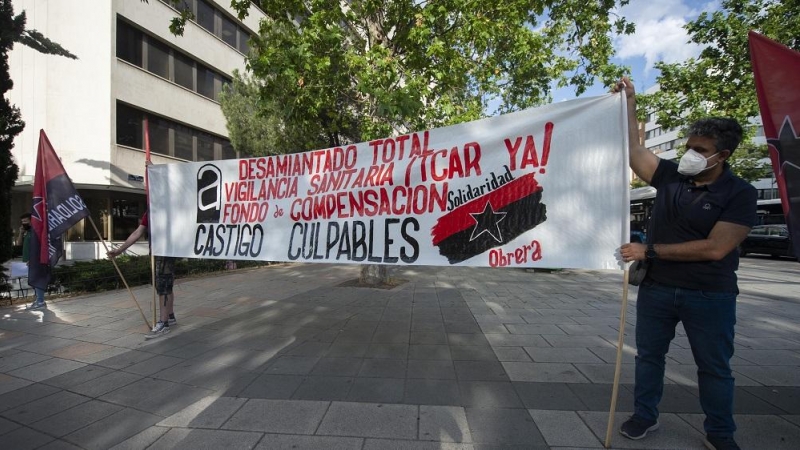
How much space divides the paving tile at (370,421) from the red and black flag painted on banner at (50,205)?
4.44 m

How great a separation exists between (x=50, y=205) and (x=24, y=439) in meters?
3.33

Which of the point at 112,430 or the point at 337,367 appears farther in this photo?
the point at 337,367

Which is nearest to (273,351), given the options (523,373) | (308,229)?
(308,229)

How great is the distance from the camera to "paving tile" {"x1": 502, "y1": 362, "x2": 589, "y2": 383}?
3.73m

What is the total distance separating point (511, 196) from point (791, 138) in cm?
178

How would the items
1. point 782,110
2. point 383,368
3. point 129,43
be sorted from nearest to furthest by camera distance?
point 782,110 → point 383,368 → point 129,43

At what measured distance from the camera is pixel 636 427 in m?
2.68

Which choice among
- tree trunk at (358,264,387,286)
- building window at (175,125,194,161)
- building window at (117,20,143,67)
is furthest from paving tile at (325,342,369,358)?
building window at (175,125,194,161)

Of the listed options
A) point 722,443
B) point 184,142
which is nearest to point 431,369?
point 722,443

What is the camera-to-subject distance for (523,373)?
388 centimetres

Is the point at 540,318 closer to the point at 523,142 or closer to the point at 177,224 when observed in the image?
the point at 523,142

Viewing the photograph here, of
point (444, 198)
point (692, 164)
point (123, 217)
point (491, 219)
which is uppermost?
point (123, 217)

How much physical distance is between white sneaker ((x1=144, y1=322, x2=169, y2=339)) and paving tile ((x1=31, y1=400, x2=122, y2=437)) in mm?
1854

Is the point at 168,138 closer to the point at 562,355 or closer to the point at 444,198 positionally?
the point at 444,198
